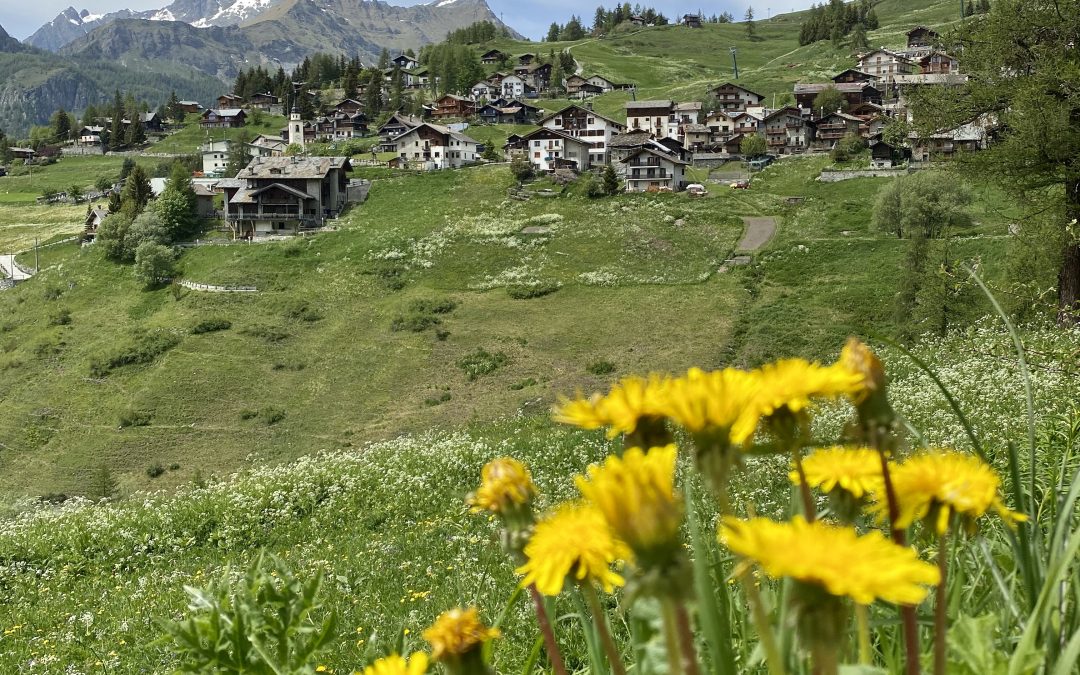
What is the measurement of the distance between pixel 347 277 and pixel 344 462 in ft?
125

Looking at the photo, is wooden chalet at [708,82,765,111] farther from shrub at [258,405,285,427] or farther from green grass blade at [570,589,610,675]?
green grass blade at [570,589,610,675]

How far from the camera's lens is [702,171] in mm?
78375

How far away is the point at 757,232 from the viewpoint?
5331 centimetres

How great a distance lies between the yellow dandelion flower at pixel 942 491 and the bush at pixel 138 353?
45221mm

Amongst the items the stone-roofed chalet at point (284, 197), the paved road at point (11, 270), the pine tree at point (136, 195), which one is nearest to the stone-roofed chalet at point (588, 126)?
the stone-roofed chalet at point (284, 197)

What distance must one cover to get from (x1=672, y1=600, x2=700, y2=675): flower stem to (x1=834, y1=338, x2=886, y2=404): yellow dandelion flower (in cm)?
37

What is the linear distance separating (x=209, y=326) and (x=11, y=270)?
108 ft

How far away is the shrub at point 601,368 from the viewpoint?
34500mm

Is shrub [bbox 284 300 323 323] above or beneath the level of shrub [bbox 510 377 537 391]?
above

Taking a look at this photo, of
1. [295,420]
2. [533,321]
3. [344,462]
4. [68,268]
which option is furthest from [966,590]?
[68,268]

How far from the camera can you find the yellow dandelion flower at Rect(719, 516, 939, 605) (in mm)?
656

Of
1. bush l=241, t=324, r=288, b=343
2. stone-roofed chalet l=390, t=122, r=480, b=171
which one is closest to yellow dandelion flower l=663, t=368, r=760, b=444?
bush l=241, t=324, r=288, b=343

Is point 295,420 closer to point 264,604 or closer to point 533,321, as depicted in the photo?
point 533,321

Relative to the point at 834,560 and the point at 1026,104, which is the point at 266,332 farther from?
the point at 834,560
